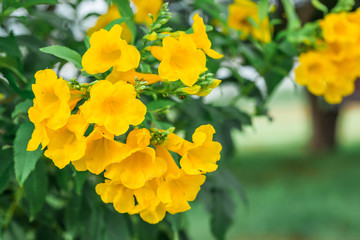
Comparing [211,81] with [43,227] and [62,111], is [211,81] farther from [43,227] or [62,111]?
[43,227]

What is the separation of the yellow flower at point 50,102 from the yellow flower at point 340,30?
983 mm

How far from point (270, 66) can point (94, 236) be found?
0.86 metres

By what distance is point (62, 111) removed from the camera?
0.82 m

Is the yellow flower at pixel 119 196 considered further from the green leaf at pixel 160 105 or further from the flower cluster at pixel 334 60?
the flower cluster at pixel 334 60

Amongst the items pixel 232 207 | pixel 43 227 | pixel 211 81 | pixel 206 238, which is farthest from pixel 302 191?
pixel 211 81

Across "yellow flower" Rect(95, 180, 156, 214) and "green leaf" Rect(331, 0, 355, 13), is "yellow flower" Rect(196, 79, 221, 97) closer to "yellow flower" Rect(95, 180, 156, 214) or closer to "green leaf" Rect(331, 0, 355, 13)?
"yellow flower" Rect(95, 180, 156, 214)

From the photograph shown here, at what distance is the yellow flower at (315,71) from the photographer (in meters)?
1.58

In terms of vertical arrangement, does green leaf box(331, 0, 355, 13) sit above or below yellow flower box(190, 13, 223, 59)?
below

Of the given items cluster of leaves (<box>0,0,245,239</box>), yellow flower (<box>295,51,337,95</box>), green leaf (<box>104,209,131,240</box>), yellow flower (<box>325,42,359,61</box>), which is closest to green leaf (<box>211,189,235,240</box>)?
→ cluster of leaves (<box>0,0,245,239</box>)

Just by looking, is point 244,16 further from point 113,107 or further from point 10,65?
point 113,107

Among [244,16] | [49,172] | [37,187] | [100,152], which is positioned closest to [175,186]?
[100,152]

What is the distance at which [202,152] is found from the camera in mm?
904

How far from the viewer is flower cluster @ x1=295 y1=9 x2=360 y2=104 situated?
152 centimetres

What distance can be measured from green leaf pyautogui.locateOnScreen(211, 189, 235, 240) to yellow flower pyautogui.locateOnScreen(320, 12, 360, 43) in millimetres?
734
